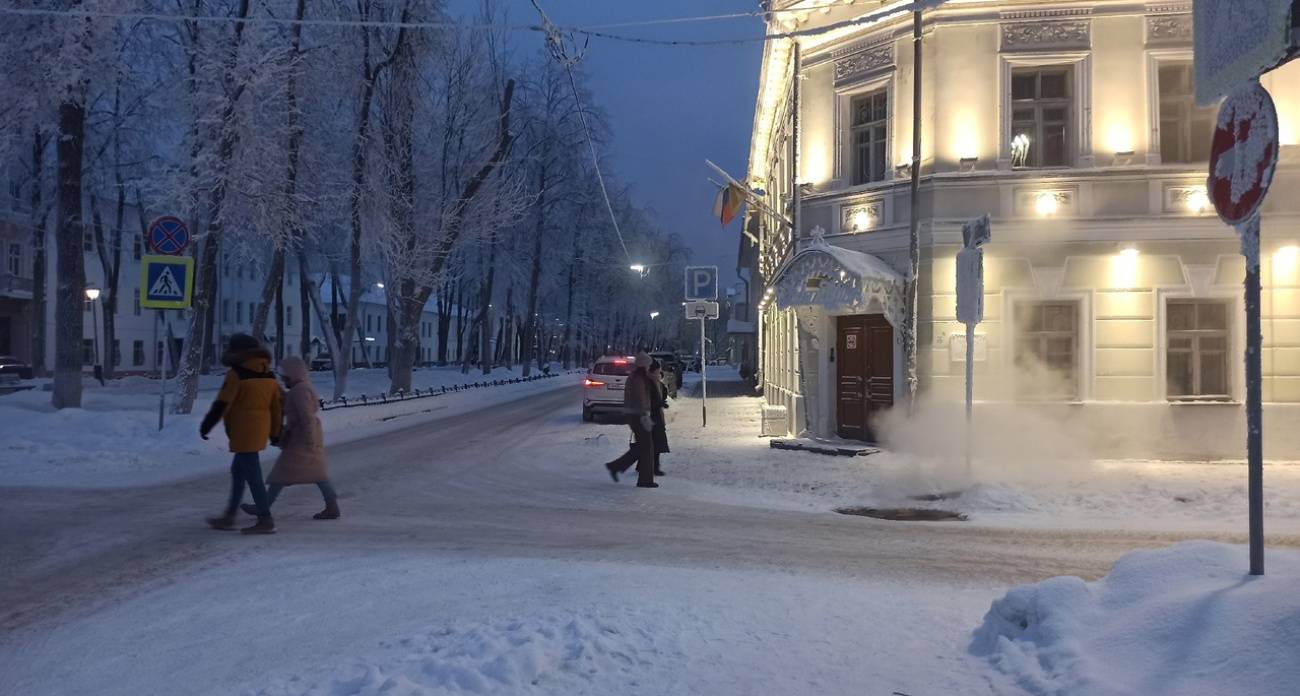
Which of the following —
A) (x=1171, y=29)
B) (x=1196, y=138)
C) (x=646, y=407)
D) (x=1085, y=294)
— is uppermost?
Answer: (x=1171, y=29)

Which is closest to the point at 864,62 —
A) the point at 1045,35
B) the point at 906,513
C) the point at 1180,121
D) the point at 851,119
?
the point at 851,119

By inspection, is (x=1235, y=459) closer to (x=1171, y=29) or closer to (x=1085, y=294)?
(x=1085, y=294)

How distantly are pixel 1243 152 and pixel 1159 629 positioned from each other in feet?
8.69

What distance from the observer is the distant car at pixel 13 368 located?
34.5 metres

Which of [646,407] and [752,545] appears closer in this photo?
[752,545]

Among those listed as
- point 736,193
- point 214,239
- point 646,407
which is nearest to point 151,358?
point 214,239

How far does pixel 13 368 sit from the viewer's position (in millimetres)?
35312

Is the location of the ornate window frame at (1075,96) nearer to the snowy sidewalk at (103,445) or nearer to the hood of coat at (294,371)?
the hood of coat at (294,371)

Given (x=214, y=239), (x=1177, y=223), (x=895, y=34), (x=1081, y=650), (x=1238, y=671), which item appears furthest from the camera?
(x=214, y=239)

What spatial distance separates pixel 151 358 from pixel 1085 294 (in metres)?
62.3

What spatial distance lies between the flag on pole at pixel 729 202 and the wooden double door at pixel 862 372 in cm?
522

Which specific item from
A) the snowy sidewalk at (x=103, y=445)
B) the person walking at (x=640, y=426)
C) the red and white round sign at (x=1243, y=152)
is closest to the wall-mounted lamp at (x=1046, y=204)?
the person walking at (x=640, y=426)

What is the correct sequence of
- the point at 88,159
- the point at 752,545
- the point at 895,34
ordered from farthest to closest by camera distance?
the point at 88,159 < the point at 895,34 < the point at 752,545

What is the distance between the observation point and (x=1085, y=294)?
1527 centimetres
